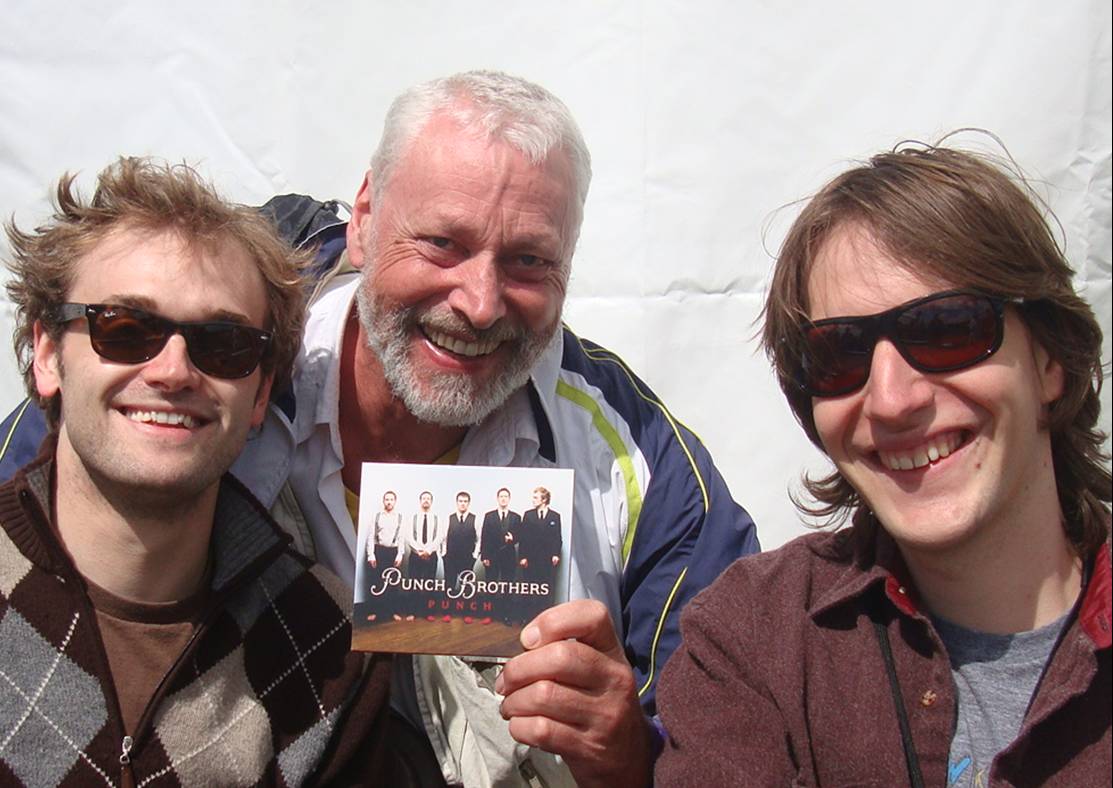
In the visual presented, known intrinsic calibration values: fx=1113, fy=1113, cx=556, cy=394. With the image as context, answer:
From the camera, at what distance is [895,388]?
169 centimetres

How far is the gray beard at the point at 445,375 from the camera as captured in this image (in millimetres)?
2500

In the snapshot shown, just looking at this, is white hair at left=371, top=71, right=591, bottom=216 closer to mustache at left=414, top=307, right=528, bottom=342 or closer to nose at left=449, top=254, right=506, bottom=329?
nose at left=449, top=254, right=506, bottom=329

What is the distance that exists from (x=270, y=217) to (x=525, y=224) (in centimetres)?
68

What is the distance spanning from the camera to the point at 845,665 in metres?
1.78

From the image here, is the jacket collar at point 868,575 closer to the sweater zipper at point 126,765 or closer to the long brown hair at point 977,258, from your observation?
the long brown hair at point 977,258

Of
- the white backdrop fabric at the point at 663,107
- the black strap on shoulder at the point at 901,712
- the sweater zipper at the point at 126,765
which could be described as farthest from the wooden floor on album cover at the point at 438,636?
the white backdrop fabric at the point at 663,107

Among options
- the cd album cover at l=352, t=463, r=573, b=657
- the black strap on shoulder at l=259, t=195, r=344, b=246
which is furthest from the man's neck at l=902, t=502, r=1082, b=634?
the black strap on shoulder at l=259, t=195, r=344, b=246

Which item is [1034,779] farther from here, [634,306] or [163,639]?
[634,306]

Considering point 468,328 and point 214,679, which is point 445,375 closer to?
point 468,328

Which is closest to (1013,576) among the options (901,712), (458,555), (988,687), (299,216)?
(988,687)

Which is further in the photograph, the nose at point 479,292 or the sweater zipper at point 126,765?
the nose at point 479,292

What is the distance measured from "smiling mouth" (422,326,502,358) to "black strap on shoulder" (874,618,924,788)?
A: 109 cm

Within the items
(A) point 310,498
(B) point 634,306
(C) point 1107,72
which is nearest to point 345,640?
(A) point 310,498

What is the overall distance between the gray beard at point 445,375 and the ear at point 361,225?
7.4 inches
